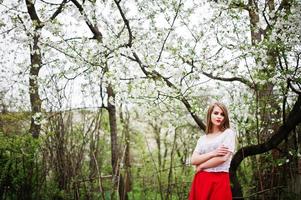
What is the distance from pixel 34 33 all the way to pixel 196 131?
16.4 feet

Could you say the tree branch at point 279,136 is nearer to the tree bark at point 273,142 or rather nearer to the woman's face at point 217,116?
the tree bark at point 273,142

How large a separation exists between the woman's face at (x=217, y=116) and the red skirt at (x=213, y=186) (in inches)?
15.9

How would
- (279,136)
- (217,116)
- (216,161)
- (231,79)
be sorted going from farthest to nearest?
1. (231,79)
2. (279,136)
3. (217,116)
4. (216,161)

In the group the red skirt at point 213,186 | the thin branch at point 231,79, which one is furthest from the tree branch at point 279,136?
the red skirt at point 213,186

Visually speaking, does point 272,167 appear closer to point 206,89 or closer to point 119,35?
point 206,89

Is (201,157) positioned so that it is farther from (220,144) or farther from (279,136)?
(279,136)

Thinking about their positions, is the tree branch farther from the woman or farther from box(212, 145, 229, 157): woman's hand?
box(212, 145, 229, 157): woman's hand

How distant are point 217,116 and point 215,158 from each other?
14.3 inches

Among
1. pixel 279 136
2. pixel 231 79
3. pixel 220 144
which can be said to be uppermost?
pixel 231 79

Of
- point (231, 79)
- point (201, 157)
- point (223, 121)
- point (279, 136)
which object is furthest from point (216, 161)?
point (231, 79)

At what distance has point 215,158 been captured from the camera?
3.44 metres

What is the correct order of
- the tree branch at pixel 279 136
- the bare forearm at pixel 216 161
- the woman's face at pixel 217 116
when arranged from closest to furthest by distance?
1. the bare forearm at pixel 216 161
2. the woman's face at pixel 217 116
3. the tree branch at pixel 279 136

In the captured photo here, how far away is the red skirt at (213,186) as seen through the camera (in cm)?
344

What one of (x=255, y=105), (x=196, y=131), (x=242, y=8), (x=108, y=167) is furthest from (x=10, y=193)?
(x=108, y=167)
